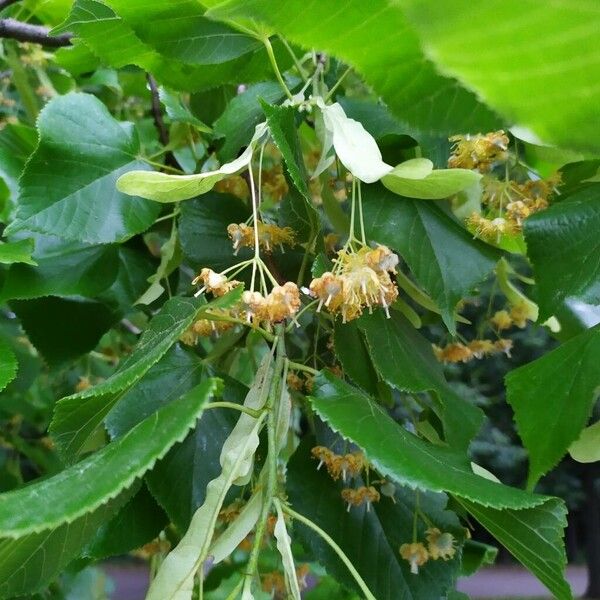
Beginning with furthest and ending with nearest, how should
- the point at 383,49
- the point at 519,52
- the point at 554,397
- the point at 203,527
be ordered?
the point at 554,397 → the point at 203,527 → the point at 383,49 → the point at 519,52

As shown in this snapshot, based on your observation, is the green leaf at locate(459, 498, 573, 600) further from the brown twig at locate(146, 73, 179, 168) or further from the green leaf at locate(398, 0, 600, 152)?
the brown twig at locate(146, 73, 179, 168)

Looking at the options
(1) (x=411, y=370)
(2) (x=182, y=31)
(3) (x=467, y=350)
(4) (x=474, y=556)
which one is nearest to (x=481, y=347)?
(3) (x=467, y=350)

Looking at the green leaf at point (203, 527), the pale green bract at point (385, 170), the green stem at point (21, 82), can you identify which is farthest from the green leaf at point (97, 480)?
the green stem at point (21, 82)

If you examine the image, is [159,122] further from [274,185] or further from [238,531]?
[238,531]

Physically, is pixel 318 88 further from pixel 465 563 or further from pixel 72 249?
pixel 465 563

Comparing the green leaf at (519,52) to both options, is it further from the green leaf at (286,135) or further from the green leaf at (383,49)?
the green leaf at (286,135)
